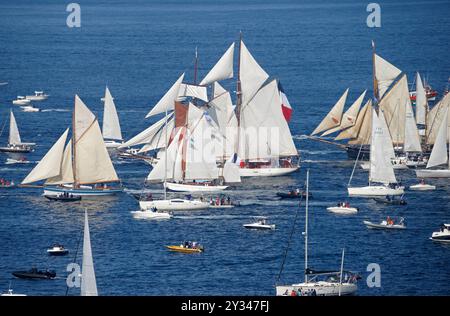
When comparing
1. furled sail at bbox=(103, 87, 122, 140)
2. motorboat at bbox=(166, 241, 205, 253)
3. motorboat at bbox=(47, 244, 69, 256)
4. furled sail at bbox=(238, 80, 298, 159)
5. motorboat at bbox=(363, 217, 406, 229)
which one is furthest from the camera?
furled sail at bbox=(103, 87, 122, 140)

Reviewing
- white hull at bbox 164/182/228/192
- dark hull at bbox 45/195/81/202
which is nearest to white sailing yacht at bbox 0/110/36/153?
dark hull at bbox 45/195/81/202

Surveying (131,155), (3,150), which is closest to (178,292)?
(131,155)

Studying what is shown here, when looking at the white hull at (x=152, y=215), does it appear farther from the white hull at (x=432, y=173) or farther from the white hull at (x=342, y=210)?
the white hull at (x=432, y=173)

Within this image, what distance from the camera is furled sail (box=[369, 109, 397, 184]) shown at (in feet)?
417

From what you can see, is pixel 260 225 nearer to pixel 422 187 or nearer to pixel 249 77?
pixel 422 187

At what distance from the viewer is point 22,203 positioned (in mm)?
122562

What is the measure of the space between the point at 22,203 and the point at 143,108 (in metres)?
68.6

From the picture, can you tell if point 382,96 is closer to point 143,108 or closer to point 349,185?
point 349,185

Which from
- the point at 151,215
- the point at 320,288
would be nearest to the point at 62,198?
the point at 151,215

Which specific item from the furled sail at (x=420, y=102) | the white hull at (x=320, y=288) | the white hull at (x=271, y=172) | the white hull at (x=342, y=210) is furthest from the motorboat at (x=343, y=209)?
the furled sail at (x=420, y=102)

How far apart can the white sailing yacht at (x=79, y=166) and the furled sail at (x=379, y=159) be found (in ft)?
76.0

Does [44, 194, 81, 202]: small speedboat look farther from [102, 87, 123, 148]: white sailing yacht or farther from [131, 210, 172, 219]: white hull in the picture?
[102, 87, 123, 148]: white sailing yacht

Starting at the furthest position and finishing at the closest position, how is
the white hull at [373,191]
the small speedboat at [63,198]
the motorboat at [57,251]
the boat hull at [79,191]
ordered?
1. the white hull at [373,191]
2. the boat hull at [79,191]
3. the small speedboat at [63,198]
4. the motorboat at [57,251]

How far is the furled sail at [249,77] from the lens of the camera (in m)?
142
